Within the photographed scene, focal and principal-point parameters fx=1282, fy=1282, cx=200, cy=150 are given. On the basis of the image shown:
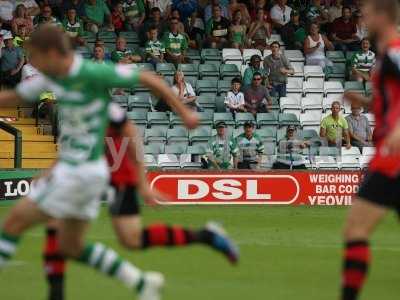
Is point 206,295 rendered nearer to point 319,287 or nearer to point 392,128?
point 319,287

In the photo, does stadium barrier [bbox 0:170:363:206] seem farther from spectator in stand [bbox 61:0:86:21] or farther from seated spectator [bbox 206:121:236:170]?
spectator in stand [bbox 61:0:86:21]

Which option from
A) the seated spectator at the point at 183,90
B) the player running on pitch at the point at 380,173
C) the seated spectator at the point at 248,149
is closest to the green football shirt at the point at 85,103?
the player running on pitch at the point at 380,173

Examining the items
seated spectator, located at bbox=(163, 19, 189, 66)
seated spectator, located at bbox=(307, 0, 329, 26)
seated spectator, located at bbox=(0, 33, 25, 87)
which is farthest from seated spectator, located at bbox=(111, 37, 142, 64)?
seated spectator, located at bbox=(307, 0, 329, 26)

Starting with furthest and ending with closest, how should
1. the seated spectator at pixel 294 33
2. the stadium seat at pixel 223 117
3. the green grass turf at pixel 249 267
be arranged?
1. the seated spectator at pixel 294 33
2. the stadium seat at pixel 223 117
3. the green grass turf at pixel 249 267

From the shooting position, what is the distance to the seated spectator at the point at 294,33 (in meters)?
25.1

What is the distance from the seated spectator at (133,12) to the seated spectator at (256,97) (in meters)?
2.65

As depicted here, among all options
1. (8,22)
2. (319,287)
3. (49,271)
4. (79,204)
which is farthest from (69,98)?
(8,22)

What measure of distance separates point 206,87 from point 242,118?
114cm

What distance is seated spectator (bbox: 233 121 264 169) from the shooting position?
21.0 metres

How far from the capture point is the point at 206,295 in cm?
980

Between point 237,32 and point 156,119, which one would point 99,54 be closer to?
point 156,119

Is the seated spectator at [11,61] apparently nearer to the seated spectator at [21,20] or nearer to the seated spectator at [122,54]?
the seated spectator at [21,20]

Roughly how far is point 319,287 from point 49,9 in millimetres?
13136

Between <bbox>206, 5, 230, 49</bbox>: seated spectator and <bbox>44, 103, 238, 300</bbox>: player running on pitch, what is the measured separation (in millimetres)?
15559
